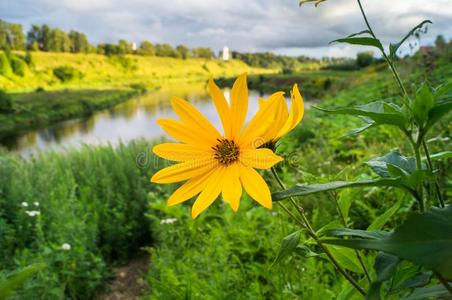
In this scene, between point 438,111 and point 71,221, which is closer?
point 438,111

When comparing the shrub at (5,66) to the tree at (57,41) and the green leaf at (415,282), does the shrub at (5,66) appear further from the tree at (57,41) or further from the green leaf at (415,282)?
the green leaf at (415,282)

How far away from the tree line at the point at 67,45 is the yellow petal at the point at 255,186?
224 feet

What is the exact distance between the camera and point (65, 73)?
54.9 meters

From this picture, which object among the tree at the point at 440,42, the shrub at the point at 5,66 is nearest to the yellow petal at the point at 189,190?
the tree at the point at 440,42

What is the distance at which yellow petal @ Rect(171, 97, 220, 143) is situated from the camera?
57cm

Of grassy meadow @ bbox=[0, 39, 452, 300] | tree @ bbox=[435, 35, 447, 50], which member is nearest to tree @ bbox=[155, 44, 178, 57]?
tree @ bbox=[435, 35, 447, 50]

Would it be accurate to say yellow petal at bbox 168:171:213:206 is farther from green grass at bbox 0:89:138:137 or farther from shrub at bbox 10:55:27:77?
shrub at bbox 10:55:27:77

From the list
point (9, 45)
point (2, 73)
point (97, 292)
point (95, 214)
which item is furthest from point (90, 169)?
point (9, 45)

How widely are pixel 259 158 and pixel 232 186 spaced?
0.06m

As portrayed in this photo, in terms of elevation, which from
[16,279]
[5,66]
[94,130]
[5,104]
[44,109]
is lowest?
[94,130]

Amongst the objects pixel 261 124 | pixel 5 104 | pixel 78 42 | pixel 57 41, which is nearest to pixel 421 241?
pixel 261 124

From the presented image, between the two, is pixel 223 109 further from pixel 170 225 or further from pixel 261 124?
pixel 170 225

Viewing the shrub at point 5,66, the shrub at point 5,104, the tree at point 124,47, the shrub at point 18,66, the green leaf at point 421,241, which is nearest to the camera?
the green leaf at point 421,241

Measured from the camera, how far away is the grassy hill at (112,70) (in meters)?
49.9
